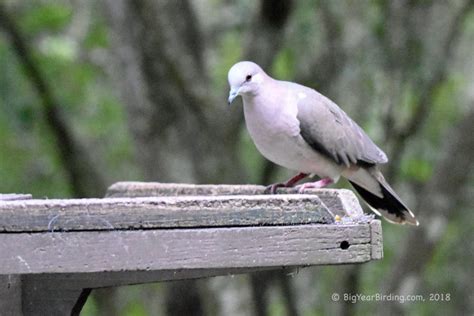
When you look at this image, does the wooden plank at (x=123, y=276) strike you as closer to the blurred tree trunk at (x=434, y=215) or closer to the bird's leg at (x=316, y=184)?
the bird's leg at (x=316, y=184)

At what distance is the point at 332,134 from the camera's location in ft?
16.2

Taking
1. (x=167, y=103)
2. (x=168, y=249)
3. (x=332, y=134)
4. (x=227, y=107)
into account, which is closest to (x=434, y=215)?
Answer: (x=227, y=107)

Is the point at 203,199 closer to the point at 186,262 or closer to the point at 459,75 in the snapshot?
the point at 186,262

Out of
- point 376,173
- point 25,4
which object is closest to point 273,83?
point 376,173

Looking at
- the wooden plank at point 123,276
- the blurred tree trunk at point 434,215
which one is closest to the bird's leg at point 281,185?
the wooden plank at point 123,276

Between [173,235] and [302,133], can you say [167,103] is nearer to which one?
[302,133]

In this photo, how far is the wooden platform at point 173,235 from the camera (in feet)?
10.1

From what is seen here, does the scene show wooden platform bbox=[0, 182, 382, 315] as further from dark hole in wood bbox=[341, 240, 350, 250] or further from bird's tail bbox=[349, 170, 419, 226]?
bird's tail bbox=[349, 170, 419, 226]

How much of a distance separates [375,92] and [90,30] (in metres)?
3.38

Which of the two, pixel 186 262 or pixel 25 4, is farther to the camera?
pixel 25 4

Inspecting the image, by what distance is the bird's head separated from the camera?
4.61 metres

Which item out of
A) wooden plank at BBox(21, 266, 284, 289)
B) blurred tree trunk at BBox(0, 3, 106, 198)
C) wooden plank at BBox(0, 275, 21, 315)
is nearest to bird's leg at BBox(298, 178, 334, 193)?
wooden plank at BBox(21, 266, 284, 289)

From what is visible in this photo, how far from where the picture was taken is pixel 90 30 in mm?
10961

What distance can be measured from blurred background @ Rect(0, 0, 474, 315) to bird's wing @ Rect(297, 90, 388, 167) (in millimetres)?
2185
